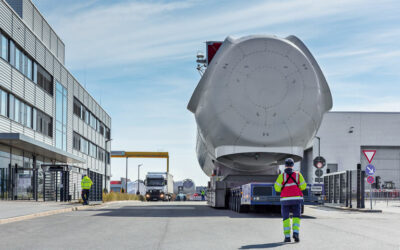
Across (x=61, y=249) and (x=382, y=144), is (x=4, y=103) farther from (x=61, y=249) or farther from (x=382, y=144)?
(x=382, y=144)

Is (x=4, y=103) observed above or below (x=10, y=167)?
above

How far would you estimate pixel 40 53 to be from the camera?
4184cm

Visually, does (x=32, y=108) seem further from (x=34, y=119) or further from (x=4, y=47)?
(x=4, y=47)

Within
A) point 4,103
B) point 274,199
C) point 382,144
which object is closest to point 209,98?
point 274,199

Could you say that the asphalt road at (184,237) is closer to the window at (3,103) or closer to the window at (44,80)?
the window at (3,103)

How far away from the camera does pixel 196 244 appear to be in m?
9.71

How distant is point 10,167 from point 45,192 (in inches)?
138

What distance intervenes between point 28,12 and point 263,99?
28.3 m

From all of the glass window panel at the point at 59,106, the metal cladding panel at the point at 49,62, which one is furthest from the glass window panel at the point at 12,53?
the glass window panel at the point at 59,106

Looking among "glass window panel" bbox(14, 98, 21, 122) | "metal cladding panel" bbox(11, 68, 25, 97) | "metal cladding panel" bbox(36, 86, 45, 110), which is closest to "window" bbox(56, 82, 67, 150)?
"metal cladding panel" bbox(36, 86, 45, 110)

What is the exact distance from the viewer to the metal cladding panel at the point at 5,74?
3319cm

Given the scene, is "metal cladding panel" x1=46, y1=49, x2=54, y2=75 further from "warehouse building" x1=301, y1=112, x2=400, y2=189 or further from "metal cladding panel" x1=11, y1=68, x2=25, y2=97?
"warehouse building" x1=301, y1=112, x2=400, y2=189

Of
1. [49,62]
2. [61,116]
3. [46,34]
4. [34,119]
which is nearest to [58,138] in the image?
[61,116]

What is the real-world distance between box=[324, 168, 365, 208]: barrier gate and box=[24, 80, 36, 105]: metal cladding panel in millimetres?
19950
